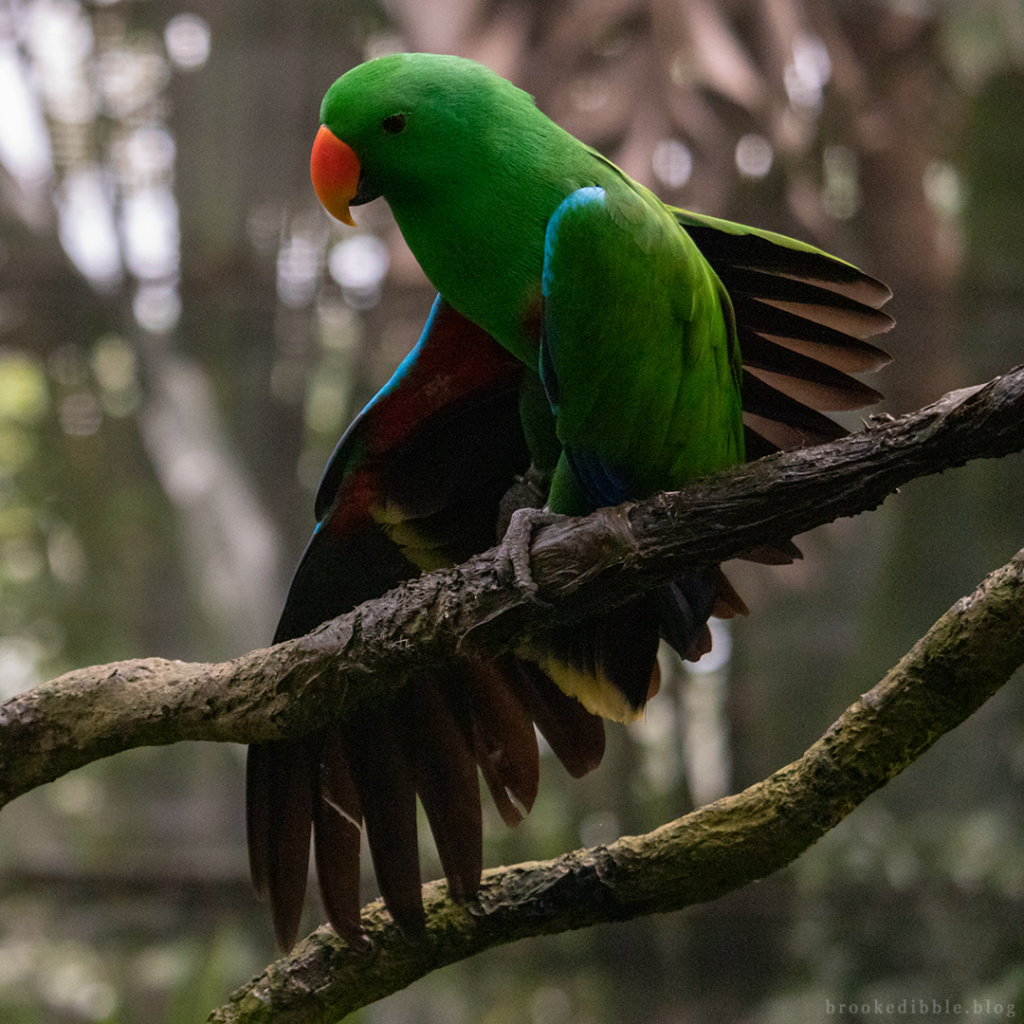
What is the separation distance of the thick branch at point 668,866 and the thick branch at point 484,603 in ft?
0.85

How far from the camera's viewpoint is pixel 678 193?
3688mm

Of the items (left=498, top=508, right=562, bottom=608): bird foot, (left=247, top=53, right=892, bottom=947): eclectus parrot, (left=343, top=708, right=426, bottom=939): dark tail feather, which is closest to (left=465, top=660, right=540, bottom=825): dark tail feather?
(left=247, top=53, right=892, bottom=947): eclectus parrot

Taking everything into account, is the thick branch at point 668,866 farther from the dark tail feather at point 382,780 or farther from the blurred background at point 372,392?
the blurred background at point 372,392

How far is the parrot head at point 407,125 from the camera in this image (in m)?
1.38

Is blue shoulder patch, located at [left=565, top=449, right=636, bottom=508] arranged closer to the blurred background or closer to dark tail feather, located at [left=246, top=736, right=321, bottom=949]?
dark tail feather, located at [left=246, top=736, right=321, bottom=949]

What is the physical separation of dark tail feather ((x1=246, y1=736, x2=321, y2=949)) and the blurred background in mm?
1040

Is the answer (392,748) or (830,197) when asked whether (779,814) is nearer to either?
(392,748)

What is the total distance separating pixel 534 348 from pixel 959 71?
366 centimetres

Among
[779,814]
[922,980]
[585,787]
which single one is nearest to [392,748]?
[779,814]

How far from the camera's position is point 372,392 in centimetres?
446

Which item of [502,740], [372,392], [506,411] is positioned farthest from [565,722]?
[372,392]

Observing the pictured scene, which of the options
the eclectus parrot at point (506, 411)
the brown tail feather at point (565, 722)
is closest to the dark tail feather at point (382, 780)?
the eclectus parrot at point (506, 411)

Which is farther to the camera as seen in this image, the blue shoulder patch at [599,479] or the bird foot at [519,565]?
the blue shoulder patch at [599,479]

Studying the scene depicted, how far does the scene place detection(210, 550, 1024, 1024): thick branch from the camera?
1.28 m
